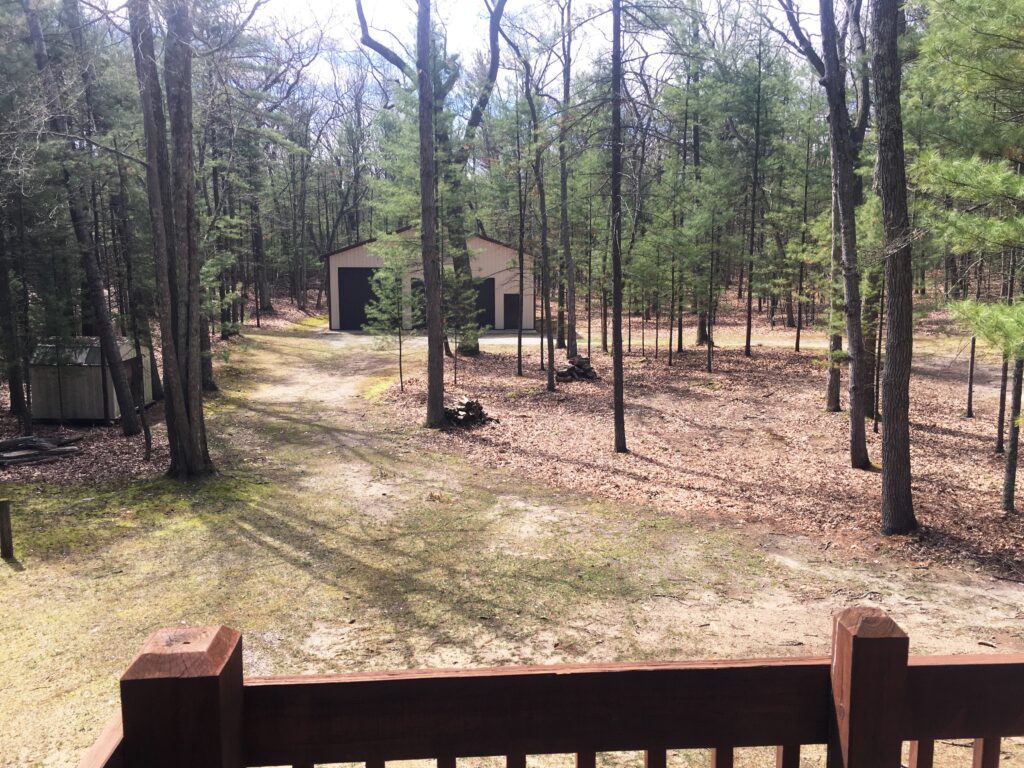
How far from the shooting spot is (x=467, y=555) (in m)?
8.04

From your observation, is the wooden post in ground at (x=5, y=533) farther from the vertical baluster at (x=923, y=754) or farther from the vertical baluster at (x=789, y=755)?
the vertical baluster at (x=923, y=754)

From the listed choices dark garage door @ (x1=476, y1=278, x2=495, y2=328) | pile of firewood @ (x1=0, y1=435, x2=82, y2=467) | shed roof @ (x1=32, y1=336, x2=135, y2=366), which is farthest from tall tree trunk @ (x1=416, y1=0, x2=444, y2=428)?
dark garage door @ (x1=476, y1=278, x2=495, y2=328)

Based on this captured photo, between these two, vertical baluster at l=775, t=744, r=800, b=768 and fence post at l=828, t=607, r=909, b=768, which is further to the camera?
vertical baluster at l=775, t=744, r=800, b=768

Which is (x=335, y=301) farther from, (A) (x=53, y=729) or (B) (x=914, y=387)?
(A) (x=53, y=729)

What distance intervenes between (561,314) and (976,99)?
759 inches

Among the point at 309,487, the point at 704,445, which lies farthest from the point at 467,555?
the point at 704,445

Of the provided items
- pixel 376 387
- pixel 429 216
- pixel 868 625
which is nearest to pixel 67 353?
pixel 376 387

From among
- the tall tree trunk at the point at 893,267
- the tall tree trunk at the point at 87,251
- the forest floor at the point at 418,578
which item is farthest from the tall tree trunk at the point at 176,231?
the tall tree trunk at the point at 893,267

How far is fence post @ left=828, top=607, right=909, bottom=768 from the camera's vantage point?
Answer: 4.95 feet

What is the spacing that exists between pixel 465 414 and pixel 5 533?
8669 millimetres

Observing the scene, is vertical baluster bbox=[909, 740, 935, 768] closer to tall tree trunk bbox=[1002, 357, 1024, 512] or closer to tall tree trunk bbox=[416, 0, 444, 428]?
tall tree trunk bbox=[1002, 357, 1024, 512]

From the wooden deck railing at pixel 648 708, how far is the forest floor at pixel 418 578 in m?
3.20

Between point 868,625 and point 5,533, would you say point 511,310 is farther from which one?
point 868,625

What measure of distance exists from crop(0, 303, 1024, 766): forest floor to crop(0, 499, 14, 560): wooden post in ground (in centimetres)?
16
